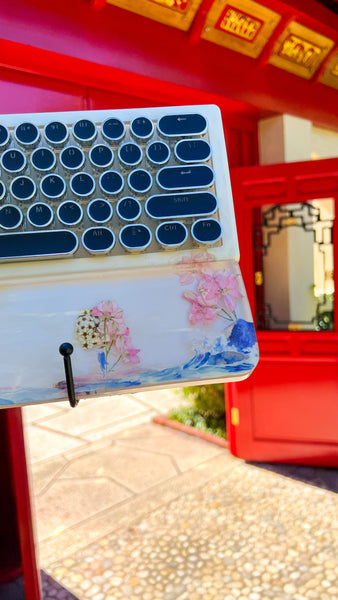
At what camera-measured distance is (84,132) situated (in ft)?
3.21

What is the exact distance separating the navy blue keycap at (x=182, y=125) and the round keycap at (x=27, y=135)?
0.26 metres

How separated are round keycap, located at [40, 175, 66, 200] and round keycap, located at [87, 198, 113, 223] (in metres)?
0.06

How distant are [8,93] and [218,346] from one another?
1912mm

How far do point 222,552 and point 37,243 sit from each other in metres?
2.33

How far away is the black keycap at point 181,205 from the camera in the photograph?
0.95 m

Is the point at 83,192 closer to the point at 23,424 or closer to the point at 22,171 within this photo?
the point at 22,171

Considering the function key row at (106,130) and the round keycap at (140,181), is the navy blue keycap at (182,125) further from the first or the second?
the round keycap at (140,181)

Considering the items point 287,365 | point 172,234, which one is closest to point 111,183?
point 172,234

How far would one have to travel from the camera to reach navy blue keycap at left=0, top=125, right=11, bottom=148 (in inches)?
37.0

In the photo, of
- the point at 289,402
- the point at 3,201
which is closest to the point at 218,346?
the point at 3,201

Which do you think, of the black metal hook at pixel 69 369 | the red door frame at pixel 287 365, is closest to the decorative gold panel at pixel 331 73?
the red door frame at pixel 287 365

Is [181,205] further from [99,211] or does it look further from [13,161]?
[13,161]

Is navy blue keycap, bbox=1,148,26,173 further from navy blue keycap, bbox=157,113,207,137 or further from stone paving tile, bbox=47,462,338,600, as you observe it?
stone paving tile, bbox=47,462,338,600

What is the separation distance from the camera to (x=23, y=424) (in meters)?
1.66
